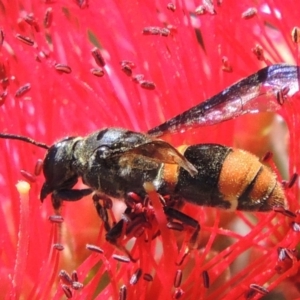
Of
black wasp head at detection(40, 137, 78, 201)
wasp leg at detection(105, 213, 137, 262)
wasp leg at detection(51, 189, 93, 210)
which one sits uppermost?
black wasp head at detection(40, 137, 78, 201)

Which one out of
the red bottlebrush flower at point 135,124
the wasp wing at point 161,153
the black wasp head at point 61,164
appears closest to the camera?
the wasp wing at point 161,153

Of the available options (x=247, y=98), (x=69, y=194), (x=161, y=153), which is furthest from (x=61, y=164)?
(x=247, y=98)

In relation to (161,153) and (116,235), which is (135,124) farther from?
(161,153)

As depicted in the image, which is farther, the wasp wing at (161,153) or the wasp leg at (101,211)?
the wasp leg at (101,211)

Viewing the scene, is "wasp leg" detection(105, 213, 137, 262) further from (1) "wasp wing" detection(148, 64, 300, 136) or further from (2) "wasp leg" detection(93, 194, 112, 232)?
(1) "wasp wing" detection(148, 64, 300, 136)

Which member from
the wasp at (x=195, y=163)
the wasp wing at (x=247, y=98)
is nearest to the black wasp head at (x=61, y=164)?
the wasp at (x=195, y=163)

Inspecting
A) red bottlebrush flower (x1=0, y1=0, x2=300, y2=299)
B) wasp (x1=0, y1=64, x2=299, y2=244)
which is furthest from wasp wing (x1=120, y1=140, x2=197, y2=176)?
red bottlebrush flower (x1=0, y1=0, x2=300, y2=299)

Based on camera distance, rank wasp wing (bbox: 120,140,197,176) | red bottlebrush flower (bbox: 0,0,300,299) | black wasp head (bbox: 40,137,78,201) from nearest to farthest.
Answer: wasp wing (bbox: 120,140,197,176) < black wasp head (bbox: 40,137,78,201) < red bottlebrush flower (bbox: 0,0,300,299)

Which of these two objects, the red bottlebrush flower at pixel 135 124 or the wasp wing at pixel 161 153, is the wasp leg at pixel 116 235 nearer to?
the red bottlebrush flower at pixel 135 124
